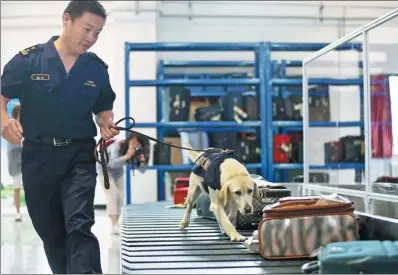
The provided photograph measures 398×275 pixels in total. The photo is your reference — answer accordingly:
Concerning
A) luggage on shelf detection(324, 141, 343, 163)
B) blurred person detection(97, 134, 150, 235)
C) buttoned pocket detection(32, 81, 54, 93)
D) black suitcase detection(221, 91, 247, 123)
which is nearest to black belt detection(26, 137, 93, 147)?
buttoned pocket detection(32, 81, 54, 93)

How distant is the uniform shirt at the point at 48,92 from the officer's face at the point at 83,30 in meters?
0.09

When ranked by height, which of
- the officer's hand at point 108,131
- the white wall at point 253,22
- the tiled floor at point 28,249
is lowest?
the tiled floor at point 28,249

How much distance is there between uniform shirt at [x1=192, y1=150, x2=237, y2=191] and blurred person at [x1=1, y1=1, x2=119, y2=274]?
65 cm

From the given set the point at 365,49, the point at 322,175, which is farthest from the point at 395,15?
the point at 322,175

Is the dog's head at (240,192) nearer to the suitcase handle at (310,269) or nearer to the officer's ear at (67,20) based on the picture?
the suitcase handle at (310,269)

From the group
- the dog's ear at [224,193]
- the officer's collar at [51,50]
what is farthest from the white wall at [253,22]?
the officer's collar at [51,50]

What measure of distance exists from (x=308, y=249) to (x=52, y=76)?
1.21m

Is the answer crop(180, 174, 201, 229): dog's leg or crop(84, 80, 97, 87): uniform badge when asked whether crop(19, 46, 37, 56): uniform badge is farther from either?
crop(180, 174, 201, 229): dog's leg

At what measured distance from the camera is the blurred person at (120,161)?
5211 millimetres

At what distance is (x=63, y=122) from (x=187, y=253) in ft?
2.43

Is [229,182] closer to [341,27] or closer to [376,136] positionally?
[376,136]

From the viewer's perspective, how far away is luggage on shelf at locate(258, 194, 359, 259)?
2.14 m

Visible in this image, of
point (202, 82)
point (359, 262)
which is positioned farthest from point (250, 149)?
point (359, 262)

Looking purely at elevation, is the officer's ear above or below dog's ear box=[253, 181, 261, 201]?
above
